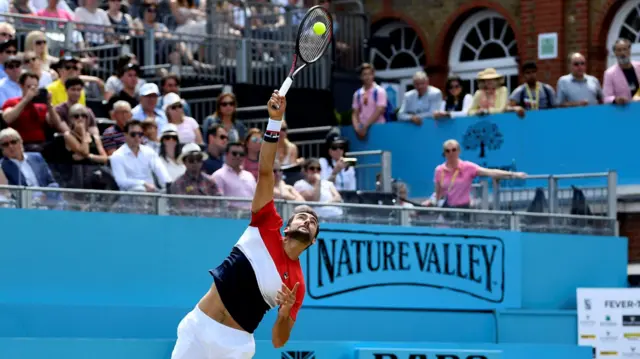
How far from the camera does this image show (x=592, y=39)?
69.6ft

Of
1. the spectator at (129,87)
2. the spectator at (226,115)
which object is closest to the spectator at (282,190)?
the spectator at (226,115)

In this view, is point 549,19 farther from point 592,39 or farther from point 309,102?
point 309,102

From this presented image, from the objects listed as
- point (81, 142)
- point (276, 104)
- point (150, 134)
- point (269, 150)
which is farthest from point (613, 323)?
point (276, 104)

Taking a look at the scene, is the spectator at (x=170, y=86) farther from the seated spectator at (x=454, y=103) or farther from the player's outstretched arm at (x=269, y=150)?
the player's outstretched arm at (x=269, y=150)

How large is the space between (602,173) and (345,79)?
5599 mm

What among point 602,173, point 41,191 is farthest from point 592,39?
point 41,191

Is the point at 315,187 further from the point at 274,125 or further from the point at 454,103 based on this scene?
the point at 274,125

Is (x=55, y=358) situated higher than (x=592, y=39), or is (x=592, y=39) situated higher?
(x=592, y=39)

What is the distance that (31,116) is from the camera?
13797 millimetres

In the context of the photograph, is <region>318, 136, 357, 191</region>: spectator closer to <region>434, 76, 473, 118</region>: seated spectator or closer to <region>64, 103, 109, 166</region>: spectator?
<region>434, 76, 473, 118</region>: seated spectator

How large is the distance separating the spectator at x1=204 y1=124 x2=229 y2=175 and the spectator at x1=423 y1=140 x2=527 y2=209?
2458mm

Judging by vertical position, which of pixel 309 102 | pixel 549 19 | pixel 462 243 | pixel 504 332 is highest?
pixel 549 19

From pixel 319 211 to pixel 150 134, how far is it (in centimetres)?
191

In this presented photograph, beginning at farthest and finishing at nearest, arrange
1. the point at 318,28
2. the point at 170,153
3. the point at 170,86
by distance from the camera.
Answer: the point at 170,86
the point at 170,153
the point at 318,28
